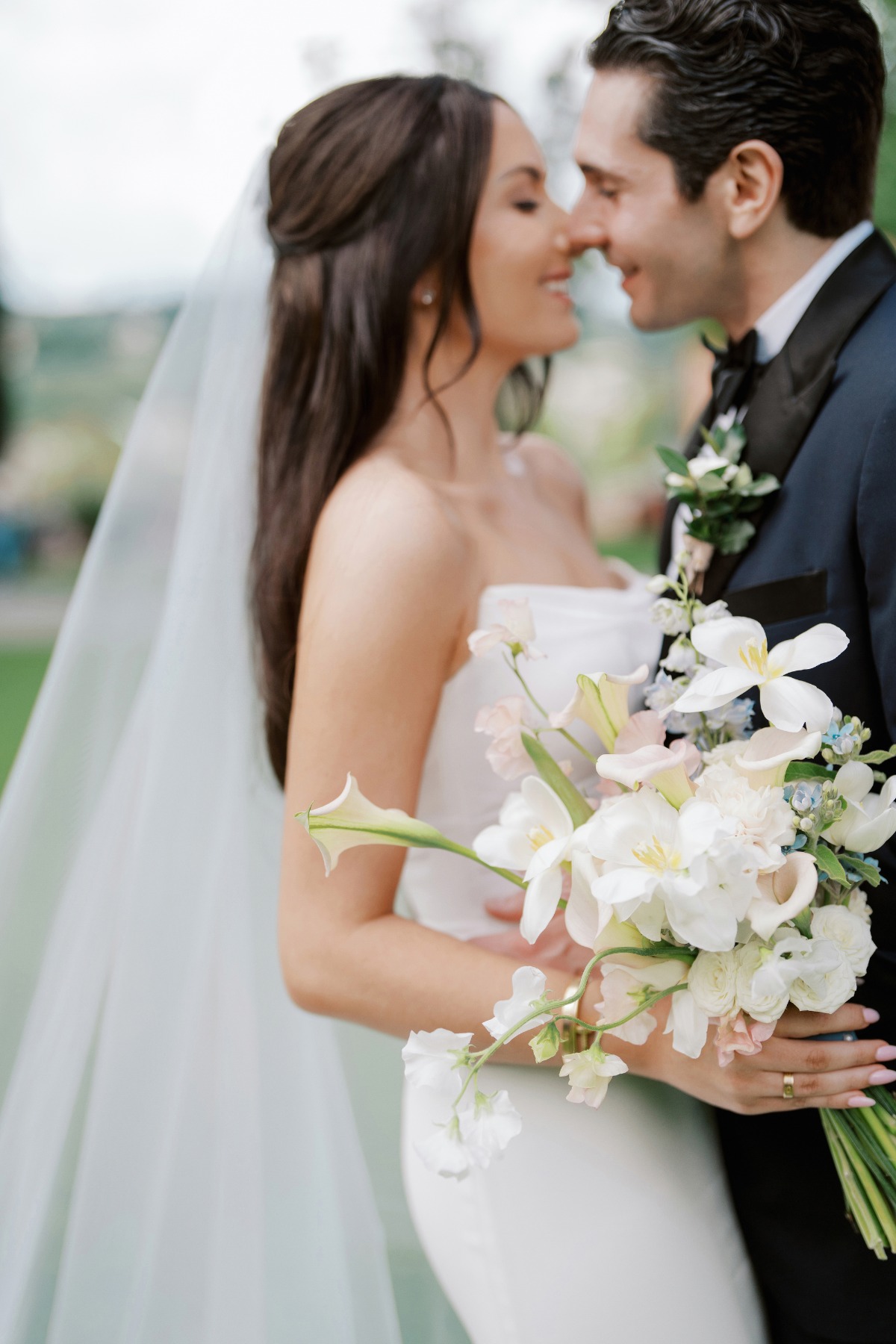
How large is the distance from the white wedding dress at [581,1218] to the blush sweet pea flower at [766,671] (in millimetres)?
694

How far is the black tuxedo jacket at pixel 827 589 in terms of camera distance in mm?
1582

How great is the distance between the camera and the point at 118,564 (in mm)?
2158

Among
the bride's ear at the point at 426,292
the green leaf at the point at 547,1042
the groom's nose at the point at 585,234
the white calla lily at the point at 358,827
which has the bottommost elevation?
the green leaf at the point at 547,1042

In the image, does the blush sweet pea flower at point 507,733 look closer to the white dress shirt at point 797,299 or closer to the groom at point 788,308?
the groom at point 788,308

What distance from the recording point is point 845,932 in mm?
1295

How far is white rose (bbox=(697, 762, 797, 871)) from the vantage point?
1209mm

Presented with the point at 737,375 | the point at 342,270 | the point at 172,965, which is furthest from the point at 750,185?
the point at 172,965

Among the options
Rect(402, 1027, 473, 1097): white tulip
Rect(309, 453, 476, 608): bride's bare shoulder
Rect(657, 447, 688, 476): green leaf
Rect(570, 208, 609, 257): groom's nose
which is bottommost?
Rect(402, 1027, 473, 1097): white tulip

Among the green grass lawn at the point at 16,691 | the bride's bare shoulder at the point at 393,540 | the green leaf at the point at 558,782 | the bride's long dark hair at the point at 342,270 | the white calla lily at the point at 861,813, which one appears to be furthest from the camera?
the green grass lawn at the point at 16,691

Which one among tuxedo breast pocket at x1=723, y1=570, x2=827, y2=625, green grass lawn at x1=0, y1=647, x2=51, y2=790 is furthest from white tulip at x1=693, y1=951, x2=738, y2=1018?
green grass lawn at x1=0, y1=647, x2=51, y2=790

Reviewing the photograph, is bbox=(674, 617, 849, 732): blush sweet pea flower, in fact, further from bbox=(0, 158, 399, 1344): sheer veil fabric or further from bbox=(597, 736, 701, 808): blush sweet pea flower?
bbox=(0, 158, 399, 1344): sheer veil fabric

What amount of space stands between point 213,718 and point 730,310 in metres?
1.20

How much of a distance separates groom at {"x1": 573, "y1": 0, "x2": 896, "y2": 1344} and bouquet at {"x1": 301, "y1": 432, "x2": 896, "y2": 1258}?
0.30 m

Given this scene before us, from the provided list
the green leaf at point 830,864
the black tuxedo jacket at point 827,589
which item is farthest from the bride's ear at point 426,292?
the green leaf at point 830,864
